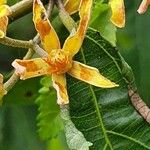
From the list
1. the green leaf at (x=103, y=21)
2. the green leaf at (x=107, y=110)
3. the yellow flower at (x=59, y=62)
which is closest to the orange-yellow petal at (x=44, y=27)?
the yellow flower at (x=59, y=62)

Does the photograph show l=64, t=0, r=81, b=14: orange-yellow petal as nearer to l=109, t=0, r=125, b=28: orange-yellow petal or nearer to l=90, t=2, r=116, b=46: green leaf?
l=109, t=0, r=125, b=28: orange-yellow petal

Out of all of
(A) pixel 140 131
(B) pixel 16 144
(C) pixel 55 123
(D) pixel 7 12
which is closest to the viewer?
(D) pixel 7 12

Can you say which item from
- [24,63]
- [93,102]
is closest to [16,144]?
[93,102]

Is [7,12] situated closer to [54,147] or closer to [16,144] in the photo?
[54,147]

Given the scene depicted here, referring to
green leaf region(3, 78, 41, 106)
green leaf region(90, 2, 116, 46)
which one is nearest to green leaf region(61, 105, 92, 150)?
green leaf region(90, 2, 116, 46)

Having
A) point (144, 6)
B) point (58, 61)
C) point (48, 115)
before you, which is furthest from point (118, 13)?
point (48, 115)

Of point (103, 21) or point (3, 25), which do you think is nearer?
point (3, 25)

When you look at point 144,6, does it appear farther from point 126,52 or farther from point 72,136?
point 126,52
